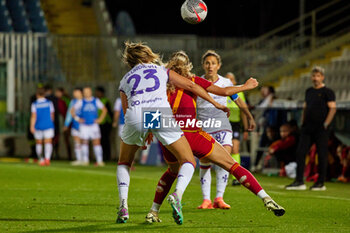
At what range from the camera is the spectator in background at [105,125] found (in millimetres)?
22797

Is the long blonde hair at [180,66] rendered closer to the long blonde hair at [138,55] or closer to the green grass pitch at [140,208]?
the long blonde hair at [138,55]

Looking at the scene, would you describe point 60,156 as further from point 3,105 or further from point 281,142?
point 281,142

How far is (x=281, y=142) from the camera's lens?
17.0m

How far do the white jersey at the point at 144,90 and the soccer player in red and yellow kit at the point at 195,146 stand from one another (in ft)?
1.59

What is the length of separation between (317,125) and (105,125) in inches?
417

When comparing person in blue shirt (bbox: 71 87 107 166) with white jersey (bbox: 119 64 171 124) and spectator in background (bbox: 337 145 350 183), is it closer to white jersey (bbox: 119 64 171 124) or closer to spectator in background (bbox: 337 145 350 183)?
spectator in background (bbox: 337 145 350 183)

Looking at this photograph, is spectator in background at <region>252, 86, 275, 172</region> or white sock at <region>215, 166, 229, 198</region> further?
spectator in background at <region>252, 86, 275, 172</region>

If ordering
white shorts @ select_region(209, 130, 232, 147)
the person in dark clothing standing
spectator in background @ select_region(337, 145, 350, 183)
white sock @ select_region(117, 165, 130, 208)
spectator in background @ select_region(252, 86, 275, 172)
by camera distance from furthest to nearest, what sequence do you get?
spectator in background @ select_region(252, 86, 275, 172)
spectator in background @ select_region(337, 145, 350, 183)
the person in dark clothing standing
white shorts @ select_region(209, 130, 232, 147)
white sock @ select_region(117, 165, 130, 208)

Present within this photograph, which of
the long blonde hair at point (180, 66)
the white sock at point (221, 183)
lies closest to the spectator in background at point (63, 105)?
the white sock at point (221, 183)

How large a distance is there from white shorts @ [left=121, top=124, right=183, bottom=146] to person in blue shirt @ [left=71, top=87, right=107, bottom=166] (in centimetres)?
1295

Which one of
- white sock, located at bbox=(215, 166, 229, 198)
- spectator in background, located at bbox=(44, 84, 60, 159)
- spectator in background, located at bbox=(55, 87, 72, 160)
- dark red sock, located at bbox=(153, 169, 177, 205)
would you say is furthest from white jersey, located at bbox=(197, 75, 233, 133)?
spectator in background, located at bbox=(55, 87, 72, 160)

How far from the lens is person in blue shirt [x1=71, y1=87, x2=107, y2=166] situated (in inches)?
849

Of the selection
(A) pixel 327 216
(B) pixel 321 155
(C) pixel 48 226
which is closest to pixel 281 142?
(B) pixel 321 155

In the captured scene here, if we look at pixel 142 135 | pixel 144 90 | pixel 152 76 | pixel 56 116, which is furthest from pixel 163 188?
pixel 56 116
